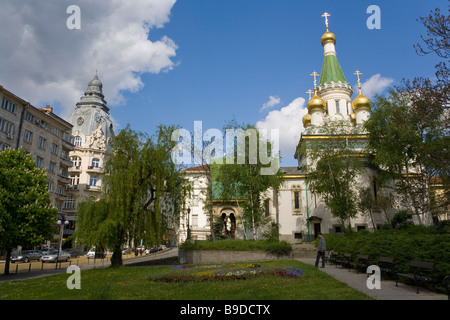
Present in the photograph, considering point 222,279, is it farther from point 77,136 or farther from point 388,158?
point 77,136

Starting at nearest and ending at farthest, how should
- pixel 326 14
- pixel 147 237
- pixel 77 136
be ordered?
pixel 147 237
pixel 326 14
pixel 77 136

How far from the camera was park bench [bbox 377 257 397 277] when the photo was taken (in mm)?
12020

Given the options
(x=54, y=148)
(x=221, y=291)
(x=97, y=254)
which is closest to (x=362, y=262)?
(x=221, y=291)

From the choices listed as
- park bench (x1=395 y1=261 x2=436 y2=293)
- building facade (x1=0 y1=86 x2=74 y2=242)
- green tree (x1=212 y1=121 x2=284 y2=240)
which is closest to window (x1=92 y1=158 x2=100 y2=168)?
building facade (x1=0 y1=86 x2=74 y2=242)

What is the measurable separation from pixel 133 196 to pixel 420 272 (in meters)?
17.0

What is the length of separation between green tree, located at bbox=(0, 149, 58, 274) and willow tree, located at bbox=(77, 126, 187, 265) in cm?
288

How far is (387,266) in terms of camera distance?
12711 mm

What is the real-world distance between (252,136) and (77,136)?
43.4 m

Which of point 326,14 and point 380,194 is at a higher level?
point 326,14

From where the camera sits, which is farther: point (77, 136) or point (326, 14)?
point (77, 136)

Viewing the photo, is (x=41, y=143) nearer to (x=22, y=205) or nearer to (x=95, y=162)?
(x=95, y=162)

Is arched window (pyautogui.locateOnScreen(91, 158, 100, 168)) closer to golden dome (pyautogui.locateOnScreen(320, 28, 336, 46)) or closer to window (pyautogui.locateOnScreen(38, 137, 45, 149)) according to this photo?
window (pyautogui.locateOnScreen(38, 137, 45, 149))
